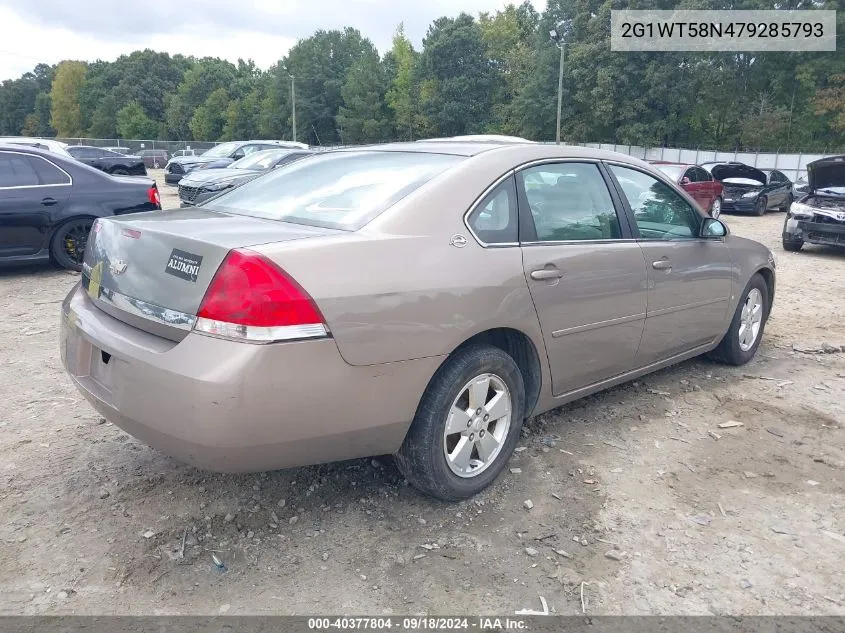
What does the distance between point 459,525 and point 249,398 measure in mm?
1146

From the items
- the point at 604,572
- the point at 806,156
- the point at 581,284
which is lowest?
the point at 604,572

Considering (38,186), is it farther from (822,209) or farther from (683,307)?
(822,209)

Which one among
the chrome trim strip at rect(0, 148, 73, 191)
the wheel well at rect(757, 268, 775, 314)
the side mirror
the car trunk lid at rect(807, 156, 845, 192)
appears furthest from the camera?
the car trunk lid at rect(807, 156, 845, 192)

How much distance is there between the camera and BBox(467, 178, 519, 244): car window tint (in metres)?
3.02

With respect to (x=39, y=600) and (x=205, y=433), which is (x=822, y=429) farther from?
(x=39, y=600)

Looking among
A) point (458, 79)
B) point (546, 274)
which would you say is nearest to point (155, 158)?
point (458, 79)

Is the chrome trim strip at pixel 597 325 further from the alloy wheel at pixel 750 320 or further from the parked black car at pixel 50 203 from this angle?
the parked black car at pixel 50 203

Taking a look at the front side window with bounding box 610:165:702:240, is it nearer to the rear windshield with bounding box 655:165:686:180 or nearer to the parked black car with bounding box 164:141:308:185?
the rear windshield with bounding box 655:165:686:180

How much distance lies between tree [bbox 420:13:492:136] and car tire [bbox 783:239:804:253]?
52.0m

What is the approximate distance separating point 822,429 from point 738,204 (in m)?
16.0

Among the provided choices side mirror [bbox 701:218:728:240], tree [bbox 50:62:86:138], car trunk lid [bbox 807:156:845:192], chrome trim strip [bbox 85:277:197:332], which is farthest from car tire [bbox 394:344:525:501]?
tree [bbox 50:62:86:138]

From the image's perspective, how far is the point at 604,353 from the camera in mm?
3652

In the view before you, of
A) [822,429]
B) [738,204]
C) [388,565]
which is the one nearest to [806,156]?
[738,204]

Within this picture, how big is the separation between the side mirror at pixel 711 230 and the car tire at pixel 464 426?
1.98 m
